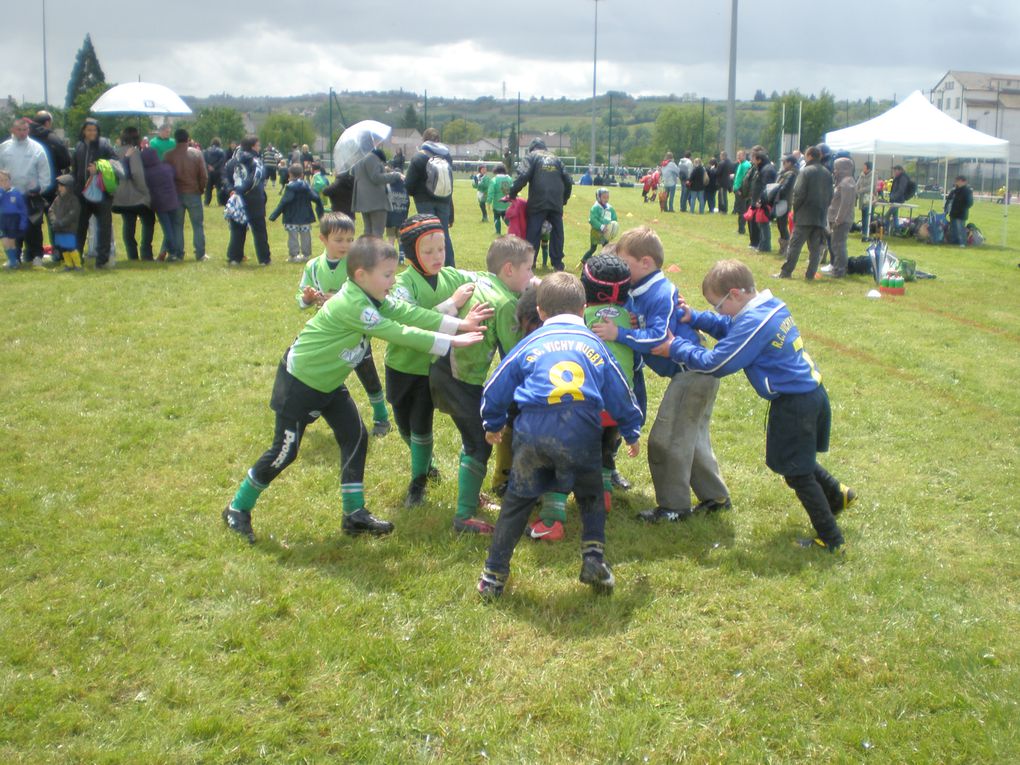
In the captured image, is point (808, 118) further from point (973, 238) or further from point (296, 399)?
point (296, 399)

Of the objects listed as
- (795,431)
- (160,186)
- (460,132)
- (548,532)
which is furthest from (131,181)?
(460,132)

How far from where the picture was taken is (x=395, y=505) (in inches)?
220

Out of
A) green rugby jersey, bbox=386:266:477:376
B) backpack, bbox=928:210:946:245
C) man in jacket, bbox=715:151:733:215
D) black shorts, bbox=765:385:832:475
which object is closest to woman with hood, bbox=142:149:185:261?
green rugby jersey, bbox=386:266:477:376

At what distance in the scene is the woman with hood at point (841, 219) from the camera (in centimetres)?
1512

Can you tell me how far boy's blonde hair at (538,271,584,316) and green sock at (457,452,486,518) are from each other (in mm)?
1142

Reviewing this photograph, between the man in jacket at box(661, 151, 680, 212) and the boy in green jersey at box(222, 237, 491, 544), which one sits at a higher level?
the man in jacket at box(661, 151, 680, 212)

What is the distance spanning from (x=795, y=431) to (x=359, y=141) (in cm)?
877

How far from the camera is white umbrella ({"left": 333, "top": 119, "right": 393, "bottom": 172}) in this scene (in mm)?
11719

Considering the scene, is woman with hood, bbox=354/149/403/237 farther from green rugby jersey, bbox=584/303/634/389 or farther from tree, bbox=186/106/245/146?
tree, bbox=186/106/245/146

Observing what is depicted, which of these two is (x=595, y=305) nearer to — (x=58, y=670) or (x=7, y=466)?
(x=58, y=670)

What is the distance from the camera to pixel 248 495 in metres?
5.02

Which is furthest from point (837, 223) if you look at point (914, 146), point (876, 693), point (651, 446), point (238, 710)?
point (238, 710)

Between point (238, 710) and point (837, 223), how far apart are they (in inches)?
565

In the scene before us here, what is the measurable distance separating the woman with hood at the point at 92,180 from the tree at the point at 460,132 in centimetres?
11686
